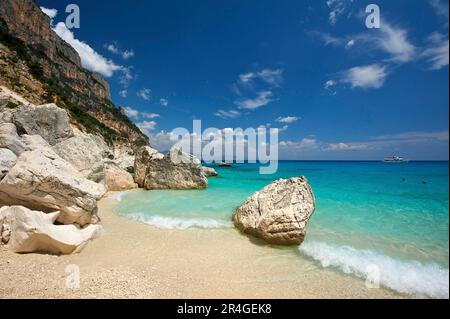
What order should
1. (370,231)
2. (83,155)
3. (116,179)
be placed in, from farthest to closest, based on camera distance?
(116,179) → (83,155) → (370,231)

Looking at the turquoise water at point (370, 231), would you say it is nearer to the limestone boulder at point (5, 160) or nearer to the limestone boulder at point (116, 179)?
the limestone boulder at point (5, 160)

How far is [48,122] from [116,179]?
238 inches

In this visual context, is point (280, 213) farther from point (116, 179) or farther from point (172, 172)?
point (116, 179)

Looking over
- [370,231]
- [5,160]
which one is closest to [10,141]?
[5,160]

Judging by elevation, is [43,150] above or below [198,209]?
above

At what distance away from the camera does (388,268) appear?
5633 mm

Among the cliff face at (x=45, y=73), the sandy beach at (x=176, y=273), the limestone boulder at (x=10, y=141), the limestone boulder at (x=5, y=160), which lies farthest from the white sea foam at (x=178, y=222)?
the cliff face at (x=45, y=73)

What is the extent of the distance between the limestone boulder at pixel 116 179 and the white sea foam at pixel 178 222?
8581mm

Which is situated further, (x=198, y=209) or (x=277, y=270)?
(x=198, y=209)

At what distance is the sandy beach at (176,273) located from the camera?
14.1 feet

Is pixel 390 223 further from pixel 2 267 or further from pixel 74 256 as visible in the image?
pixel 2 267

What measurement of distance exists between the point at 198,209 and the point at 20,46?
6513 centimetres
